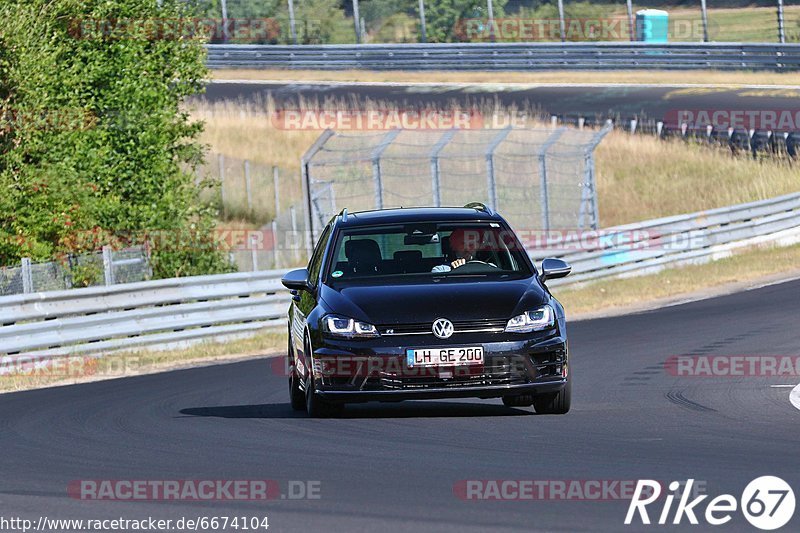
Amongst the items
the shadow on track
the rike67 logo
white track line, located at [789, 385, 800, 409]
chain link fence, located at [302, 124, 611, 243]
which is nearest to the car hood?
the shadow on track

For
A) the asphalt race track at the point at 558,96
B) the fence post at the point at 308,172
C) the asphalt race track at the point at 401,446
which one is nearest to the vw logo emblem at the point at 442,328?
the asphalt race track at the point at 401,446

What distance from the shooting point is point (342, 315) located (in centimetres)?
1061

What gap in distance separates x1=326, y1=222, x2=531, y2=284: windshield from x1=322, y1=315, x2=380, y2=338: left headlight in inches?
26.5

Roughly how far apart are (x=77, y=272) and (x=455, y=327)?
11.2 metres

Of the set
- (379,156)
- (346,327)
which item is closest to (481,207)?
(346,327)

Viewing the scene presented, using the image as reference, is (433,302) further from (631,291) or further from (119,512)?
(631,291)

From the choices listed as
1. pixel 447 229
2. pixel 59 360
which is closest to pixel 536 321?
pixel 447 229

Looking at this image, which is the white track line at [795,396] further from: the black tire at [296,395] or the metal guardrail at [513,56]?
the metal guardrail at [513,56]

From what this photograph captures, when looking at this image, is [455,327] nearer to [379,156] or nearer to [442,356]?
[442,356]

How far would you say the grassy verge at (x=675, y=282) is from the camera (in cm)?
2389

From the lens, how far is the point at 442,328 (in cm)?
1035

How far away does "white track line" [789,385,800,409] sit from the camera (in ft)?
36.7

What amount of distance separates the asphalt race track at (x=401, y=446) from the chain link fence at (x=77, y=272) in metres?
3.98

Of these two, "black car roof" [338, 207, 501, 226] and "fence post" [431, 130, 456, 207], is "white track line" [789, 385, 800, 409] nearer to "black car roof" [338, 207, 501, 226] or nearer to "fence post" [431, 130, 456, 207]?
"black car roof" [338, 207, 501, 226]
